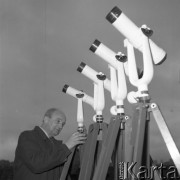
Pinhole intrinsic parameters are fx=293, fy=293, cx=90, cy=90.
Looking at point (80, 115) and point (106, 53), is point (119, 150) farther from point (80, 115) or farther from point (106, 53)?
point (80, 115)

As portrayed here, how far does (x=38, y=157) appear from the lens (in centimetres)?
197

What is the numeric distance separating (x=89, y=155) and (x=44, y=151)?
443mm

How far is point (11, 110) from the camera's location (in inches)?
143

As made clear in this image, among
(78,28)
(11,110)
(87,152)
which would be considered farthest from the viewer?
(78,28)

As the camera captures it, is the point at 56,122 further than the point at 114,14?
Yes

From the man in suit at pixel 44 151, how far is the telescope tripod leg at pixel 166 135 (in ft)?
2.98

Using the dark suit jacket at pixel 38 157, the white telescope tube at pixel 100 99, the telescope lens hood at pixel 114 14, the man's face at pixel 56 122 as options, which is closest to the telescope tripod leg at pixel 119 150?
the white telescope tube at pixel 100 99

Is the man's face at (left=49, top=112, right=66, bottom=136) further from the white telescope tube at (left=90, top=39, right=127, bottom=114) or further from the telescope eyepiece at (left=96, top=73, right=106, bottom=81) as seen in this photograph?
the white telescope tube at (left=90, top=39, right=127, bottom=114)

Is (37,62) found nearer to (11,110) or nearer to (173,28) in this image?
(11,110)

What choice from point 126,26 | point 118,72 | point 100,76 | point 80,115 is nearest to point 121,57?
point 118,72

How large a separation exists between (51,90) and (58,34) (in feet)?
2.50

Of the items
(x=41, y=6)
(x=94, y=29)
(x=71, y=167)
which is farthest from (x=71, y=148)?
(x=41, y=6)

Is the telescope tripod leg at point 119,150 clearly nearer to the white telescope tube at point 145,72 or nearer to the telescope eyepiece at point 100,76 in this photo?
the white telescope tube at point 145,72

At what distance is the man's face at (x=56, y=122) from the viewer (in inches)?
89.6
